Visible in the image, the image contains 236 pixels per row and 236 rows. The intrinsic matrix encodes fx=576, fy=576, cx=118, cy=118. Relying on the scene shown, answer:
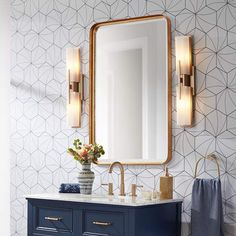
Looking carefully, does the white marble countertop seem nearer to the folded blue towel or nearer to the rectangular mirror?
the folded blue towel

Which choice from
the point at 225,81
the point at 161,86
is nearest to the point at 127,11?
the point at 161,86

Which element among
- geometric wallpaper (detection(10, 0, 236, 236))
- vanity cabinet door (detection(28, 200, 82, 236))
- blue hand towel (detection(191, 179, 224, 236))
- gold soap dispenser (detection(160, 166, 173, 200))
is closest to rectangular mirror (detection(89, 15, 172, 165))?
geometric wallpaper (detection(10, 0, 236, 236))

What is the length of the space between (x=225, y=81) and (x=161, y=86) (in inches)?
17.1

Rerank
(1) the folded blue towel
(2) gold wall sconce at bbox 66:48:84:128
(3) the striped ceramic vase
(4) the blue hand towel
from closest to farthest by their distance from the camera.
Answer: (4) the blue hand towel → (3) the striped ceramic vase → (1) the folded blue towel → (2) gold wall sconce at bbox 66:48:84:128

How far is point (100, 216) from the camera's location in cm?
334

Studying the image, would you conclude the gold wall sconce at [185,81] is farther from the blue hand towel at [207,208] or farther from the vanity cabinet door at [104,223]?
the vanity cabinet door at [104,223]

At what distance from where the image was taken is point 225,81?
11.6 feet

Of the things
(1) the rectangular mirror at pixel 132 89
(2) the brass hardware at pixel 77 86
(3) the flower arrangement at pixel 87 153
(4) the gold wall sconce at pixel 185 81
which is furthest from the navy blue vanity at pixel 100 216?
(2) the brass hardware at pixel 77 86

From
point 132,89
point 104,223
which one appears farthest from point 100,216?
point 132,89

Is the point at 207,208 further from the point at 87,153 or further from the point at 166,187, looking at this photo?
the point at 87,153

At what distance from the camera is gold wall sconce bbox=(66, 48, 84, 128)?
13.3 feet

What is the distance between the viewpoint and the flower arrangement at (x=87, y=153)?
12.3 feet

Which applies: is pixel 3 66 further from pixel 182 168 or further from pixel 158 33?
pixel 182 168

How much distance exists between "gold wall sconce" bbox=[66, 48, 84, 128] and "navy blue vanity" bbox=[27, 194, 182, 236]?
24.5 inches
